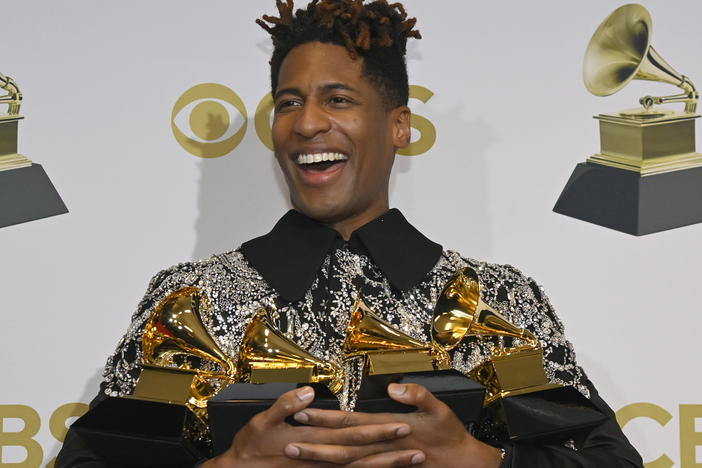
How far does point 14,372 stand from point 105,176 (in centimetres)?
44

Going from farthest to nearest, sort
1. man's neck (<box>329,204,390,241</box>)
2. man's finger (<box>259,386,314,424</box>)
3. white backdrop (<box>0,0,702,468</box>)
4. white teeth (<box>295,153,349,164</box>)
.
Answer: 1. white backdrop (<box>0,0,702,468</box>)
2. man's neck (<box>329,204,390,241</box>)
3. white teeth (<box>295,153,349,164</box>)
4. man's finger (<box>259,386,314,424</box>)

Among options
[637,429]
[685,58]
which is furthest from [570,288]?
[685,58]

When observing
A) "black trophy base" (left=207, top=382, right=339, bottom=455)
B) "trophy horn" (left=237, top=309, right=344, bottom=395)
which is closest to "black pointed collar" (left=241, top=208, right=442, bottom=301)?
"trophy horn" (left=237, top=309, right=344, bottom=395)

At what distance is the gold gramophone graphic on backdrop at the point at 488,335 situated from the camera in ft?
4.42

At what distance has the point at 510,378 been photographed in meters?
1.35

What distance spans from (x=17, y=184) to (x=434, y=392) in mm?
1102

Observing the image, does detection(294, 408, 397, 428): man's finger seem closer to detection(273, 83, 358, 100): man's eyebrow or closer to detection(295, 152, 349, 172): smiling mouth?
detection(295, 152, 349, 172): smiling mouth

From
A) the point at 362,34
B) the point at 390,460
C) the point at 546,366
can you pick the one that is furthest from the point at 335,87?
the point at 390,460

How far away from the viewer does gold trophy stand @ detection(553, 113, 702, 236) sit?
1.97m

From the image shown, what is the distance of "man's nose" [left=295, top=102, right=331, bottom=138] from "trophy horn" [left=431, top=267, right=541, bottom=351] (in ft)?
1.20

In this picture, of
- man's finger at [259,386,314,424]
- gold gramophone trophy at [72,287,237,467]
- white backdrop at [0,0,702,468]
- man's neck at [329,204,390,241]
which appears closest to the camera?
man's finger at [259,386,314,424]

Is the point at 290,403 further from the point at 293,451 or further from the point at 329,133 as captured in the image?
the point at 329,133

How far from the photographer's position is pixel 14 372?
74.3 inches

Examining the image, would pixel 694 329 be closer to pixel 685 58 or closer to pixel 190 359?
pixel 685 58
